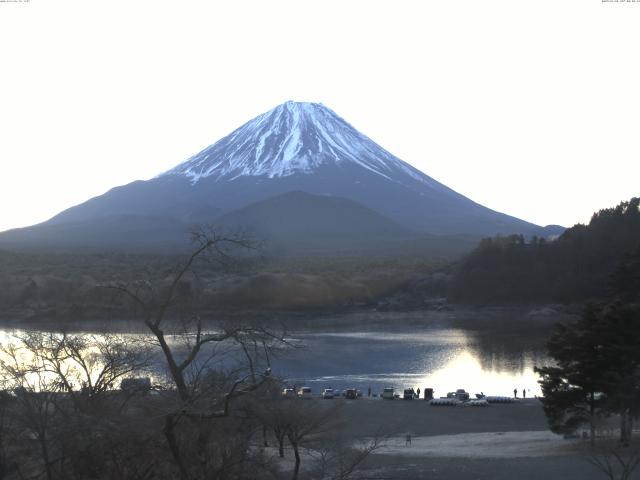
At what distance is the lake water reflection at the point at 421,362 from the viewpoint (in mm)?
22594

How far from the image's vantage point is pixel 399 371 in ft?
81.4

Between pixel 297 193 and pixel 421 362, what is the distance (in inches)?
2825

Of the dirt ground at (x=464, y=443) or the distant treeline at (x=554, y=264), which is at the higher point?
the distant treeline at (x=554, y=264)

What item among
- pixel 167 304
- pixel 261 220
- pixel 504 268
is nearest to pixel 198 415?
pixel 167 304

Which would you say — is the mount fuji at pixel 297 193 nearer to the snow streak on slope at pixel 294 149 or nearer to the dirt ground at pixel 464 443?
the snow streak on slope at pixel 294 149

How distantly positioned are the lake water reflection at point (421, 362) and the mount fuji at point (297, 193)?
177 ft

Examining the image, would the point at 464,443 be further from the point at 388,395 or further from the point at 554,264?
the point at 554,264

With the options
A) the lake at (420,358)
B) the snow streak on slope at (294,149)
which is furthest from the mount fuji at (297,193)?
the lake at (420,358)

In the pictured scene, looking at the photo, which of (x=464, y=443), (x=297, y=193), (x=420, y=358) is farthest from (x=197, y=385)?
(x=297, y=193)

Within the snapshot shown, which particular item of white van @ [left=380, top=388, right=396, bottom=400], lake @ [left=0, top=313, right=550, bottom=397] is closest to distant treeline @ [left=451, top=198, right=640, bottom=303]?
lake @ [left=0, top=313, right=550, bottom=397]

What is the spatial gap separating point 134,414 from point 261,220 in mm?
84102

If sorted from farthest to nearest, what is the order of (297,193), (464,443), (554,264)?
(297,193)
(554,264)
(464,443)

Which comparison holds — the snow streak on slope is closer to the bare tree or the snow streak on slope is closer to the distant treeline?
the distant treeline

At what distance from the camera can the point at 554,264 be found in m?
54.1
